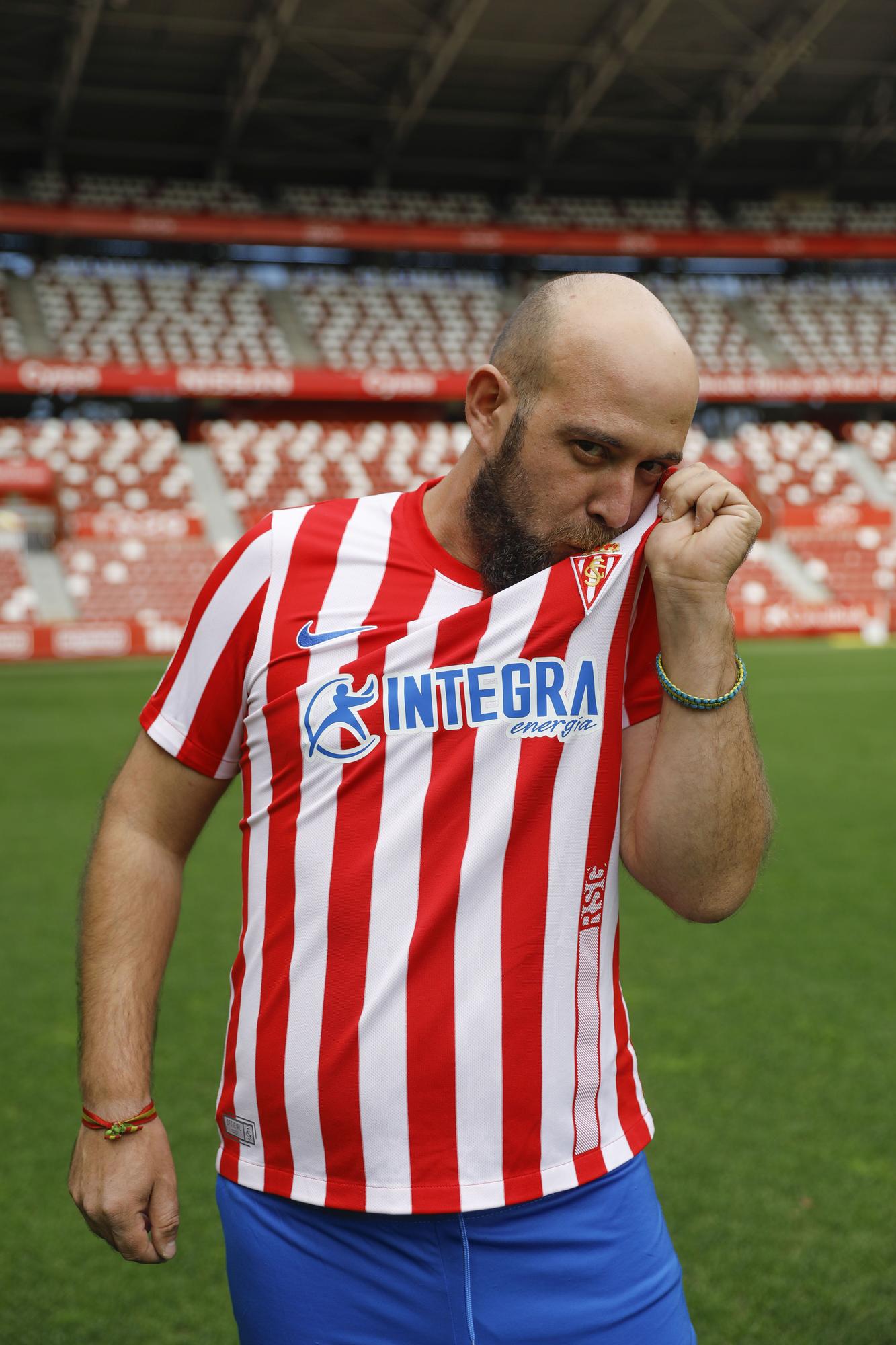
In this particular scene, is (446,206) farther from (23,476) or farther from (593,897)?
(593,897)

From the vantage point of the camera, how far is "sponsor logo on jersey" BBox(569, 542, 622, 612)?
4.31 feet

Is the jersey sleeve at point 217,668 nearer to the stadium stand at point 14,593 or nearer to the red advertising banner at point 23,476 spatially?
the stadium stand at point 14,593

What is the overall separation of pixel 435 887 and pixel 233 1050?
0.98ft

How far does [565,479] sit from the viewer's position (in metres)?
1.34

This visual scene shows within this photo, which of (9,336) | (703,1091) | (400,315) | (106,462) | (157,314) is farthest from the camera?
(400,315)

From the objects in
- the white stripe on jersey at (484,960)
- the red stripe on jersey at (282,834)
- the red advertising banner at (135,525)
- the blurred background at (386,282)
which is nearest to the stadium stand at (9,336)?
the blurred background at (386,282)

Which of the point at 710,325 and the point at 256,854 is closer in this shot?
the point at 256,854

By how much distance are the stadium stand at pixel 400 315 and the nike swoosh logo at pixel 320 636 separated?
2695 cm

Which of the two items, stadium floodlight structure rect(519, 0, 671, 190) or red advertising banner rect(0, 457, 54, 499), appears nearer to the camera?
stadium floodlight structure rect(519, 0, 671, 190)

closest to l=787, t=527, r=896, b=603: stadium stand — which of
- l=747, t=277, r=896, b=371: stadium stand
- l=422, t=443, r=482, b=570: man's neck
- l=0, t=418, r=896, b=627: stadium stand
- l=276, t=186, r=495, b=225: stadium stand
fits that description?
l=0, t=418, r=896, b=627: stadium stand

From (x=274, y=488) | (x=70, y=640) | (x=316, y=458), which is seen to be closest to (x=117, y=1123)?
(x=70, y=640)

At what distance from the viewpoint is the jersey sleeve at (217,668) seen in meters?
1.39

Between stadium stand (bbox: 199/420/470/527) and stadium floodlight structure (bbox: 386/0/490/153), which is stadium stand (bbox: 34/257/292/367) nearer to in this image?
stadium stand (bbox: 199/420/470/527)

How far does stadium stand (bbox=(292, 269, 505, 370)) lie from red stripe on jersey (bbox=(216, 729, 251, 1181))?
88.5ft
